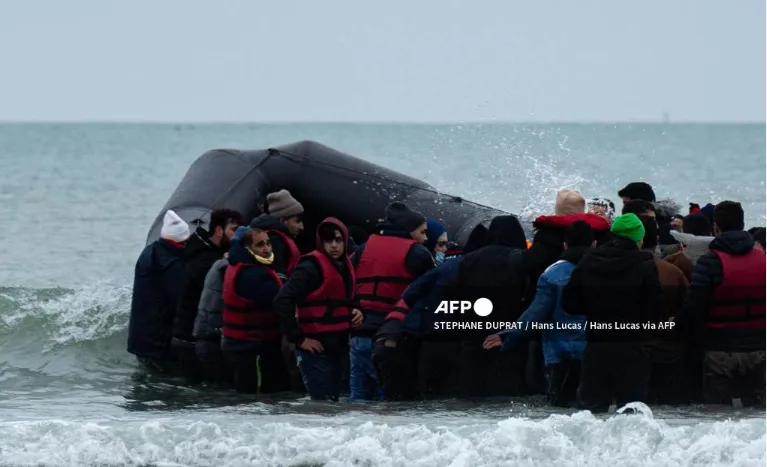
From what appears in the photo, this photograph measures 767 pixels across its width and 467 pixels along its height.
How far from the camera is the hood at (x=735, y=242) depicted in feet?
27.2

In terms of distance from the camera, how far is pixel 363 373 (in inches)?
362

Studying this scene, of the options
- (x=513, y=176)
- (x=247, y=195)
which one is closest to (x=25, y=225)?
(x=513, y=176)

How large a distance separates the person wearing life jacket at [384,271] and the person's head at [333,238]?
0.29 m

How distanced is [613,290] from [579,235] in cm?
46

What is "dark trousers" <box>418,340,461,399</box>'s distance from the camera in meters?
9.07

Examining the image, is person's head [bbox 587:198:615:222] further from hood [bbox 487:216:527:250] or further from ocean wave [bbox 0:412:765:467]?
ocean wave [bbox 0:412:765:467]

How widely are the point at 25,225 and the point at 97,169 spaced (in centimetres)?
2416

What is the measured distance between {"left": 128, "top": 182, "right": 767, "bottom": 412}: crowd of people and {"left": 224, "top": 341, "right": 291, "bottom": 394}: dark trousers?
10 millimetres

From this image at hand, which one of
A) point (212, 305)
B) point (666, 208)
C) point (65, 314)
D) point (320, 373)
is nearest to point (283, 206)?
point (212, 305)

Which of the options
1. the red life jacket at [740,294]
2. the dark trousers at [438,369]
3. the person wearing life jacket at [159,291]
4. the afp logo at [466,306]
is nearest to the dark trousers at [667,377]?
the red life jacket at [740,294]

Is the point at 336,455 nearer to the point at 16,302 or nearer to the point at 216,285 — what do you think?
the point at 216,285

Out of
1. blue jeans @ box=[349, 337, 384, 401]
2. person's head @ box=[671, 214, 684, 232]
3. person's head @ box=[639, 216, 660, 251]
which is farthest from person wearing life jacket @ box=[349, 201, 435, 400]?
person's head @ box=[671, 214, 684, 232]

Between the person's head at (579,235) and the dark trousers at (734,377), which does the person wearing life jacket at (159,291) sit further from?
the dark trousers at (734,377)

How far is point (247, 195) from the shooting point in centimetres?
1216
